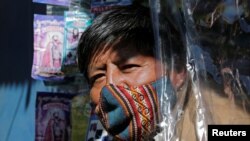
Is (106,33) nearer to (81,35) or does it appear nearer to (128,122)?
(81,35)

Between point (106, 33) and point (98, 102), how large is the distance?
0.89 ft

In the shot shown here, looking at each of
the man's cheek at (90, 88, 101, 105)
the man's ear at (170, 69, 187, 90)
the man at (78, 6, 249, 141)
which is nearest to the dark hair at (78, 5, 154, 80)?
the man at (78, 6, 249, 141)

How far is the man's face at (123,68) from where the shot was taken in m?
1.77

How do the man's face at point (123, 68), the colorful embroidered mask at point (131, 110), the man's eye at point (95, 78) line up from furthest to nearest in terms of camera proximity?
1. the man's eye at point (95, 78)
2. the man's face at point (123, 68)
3. the colorful embroidered mask at point (131, 110)

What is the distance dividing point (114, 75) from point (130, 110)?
22 cm

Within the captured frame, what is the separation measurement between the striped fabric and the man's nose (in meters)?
0.08

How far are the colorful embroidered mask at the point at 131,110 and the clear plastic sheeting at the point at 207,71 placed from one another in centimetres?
8

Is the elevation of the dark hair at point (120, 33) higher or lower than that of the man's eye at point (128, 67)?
higher

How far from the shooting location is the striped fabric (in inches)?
64.3

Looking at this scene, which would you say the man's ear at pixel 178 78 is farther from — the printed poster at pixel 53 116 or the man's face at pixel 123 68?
the printed poster at pixel 53 116

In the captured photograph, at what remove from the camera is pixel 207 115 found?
1.50m

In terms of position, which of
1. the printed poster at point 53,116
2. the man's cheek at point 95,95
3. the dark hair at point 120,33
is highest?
the dark hair at point 120,33

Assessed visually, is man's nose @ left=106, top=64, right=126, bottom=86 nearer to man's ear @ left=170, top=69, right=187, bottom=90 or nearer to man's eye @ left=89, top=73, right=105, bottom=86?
man's eye @ left=89, top=73, right=105, bottom=86

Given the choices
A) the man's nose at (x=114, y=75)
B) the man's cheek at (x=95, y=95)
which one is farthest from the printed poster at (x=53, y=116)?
the man's nose at (x=114, y=75)
